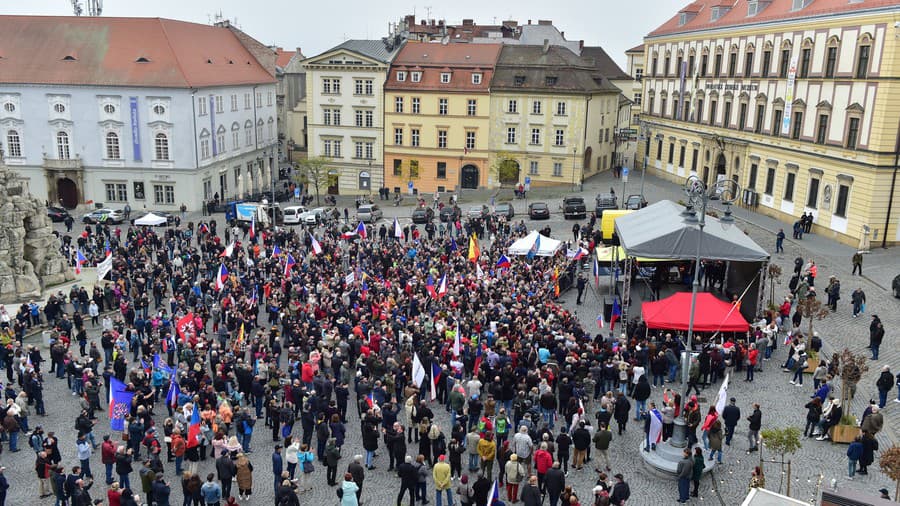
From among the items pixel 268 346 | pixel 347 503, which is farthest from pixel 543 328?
pixel 347 503

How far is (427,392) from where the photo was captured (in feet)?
72.3

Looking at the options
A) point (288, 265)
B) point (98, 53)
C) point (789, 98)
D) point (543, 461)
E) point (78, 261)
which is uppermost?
point (98, 53)

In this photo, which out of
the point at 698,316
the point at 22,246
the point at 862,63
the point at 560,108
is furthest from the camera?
the point at 560,108

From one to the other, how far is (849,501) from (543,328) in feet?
41.9

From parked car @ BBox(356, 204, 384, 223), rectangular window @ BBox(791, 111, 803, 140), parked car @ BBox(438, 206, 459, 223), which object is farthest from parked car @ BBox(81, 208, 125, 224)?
rectangular window @ BBox(791, 111, 803, 140)

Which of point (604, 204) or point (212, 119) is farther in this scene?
point (212, 119)

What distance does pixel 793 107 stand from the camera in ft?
149

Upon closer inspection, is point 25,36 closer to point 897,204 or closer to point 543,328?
point 543,328

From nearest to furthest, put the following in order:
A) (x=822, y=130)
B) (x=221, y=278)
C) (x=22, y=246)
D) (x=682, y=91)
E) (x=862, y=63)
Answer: (x=221, y=278) → (x=22, y=246) → (x=862, y=63) → (x=822, y=130) → (x=682, y=91)

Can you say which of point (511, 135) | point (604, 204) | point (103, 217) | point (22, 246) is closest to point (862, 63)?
point (604, 204)

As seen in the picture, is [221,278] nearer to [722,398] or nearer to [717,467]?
[722,398]

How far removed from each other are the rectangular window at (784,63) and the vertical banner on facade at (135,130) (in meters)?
43.2

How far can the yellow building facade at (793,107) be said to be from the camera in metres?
38.3

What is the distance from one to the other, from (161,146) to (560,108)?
101ft
